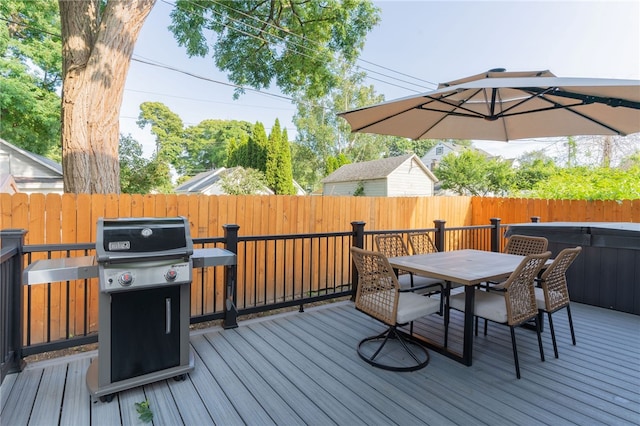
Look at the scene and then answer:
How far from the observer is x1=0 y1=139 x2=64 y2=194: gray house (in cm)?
935

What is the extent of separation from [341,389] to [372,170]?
15.3 m

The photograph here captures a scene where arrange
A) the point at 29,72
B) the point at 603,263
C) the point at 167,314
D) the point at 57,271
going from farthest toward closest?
the point at 29,72, the point at 603,263, the point at 167,314, the point at 57,271

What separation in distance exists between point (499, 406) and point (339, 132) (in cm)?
2254

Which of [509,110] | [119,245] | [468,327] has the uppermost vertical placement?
[509,110]

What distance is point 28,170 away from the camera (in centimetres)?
981

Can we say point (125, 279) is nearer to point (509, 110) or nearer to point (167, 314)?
point (167, 314)

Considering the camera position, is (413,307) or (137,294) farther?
(413,307)

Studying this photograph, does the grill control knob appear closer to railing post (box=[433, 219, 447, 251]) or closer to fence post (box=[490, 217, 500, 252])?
railing post (box=[433, 219, 447, 251])

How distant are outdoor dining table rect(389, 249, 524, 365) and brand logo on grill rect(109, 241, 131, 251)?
1977 millimetres

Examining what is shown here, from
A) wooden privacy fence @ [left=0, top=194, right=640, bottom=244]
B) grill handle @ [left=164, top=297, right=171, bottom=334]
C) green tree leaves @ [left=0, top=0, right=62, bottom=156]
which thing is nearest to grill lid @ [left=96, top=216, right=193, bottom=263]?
grill handle @ [left=164, top=297, right=171, bottom=334]

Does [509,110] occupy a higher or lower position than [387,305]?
higher

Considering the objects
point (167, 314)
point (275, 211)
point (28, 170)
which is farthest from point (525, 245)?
point (28, 170)

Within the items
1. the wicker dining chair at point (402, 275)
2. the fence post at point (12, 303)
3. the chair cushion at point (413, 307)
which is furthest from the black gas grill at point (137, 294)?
the wicker dining chair at point (402, 275)

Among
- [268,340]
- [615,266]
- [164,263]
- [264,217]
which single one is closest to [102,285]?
[164,263]
